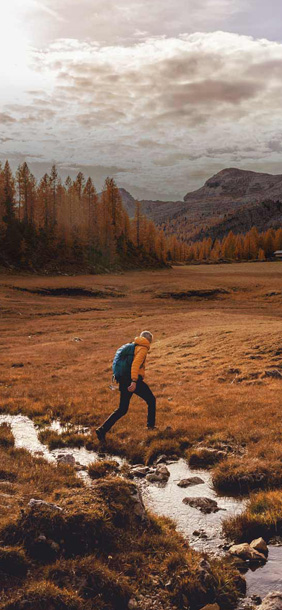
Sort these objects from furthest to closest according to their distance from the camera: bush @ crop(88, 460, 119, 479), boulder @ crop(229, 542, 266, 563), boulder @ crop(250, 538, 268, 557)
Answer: bush @ crop(88, 460, 119, 479), boulder @ crop(250, 538, 268, 557), boulder @ crop(229, 542, 266, 563)

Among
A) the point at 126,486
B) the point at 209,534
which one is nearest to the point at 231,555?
the point at 209,534

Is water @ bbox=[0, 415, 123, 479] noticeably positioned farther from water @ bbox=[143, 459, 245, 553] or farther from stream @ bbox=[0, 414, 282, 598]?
water @ bbox=[143, 459, 245, 553]

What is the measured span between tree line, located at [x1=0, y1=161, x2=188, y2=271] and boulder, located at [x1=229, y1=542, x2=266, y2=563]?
9383cm

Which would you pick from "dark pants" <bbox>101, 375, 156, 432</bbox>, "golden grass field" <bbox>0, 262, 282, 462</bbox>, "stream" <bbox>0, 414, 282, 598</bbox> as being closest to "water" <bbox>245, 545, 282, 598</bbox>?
"stream" <bbox>0, 414, 282, 598</bbox>

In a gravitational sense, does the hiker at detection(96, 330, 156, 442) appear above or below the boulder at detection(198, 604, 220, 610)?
above

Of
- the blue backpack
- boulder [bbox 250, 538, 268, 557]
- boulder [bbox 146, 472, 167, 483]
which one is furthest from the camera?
the blue backpack

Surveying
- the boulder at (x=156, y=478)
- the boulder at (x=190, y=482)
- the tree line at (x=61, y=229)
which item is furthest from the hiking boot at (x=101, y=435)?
the tree line at (x=61, y=229)

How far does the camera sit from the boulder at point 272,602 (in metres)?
5.70

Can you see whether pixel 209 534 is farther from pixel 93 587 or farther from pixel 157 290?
pixel 157 290

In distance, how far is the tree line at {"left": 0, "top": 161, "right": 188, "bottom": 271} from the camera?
103m

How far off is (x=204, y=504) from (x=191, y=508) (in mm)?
313

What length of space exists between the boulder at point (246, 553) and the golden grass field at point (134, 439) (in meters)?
0.52

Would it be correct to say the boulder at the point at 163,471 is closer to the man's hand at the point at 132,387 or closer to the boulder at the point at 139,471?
the boulder at the point at 139,471

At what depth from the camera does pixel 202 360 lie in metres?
24.8
